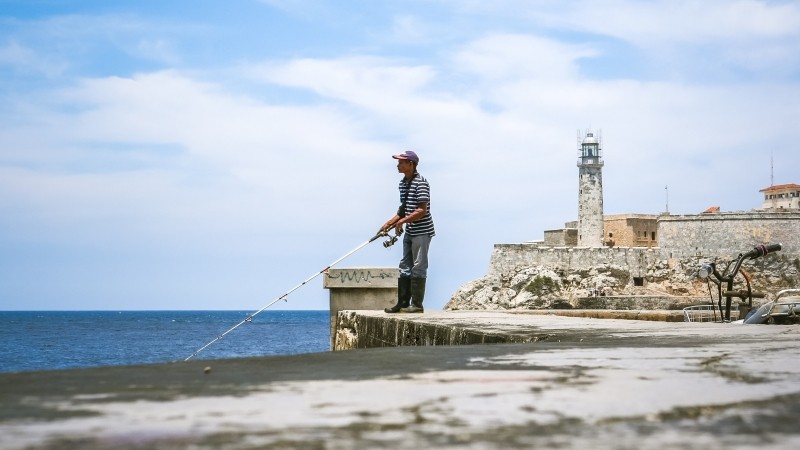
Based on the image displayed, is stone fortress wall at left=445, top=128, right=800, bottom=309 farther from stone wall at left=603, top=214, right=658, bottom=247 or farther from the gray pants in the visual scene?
the gray pants

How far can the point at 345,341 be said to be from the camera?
1113cm

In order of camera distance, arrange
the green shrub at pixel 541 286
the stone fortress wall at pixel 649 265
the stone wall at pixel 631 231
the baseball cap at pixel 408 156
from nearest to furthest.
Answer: the baseball cap at pixel 408 156 < the stone fortress wall at pixel 649 265 < the green shrub at pixel 541 286 < the stone wall at pixel 631 231

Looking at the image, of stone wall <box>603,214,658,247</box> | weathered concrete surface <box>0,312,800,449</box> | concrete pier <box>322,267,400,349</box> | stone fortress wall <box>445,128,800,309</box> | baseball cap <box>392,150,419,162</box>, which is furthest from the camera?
stone wall <box>603,214,658,247</box>

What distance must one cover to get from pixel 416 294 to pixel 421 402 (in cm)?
718

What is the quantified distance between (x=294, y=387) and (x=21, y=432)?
1.01 meters

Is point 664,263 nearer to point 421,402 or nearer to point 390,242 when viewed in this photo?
point 390,242

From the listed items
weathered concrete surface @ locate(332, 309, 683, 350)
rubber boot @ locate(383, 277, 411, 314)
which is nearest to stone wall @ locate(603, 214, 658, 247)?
weathered concrete surface @ locate(332, 309, 683, 350)

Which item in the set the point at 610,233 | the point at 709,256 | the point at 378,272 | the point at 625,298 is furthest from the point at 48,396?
the point at 610,233

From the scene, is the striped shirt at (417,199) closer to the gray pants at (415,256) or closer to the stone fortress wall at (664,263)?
the gray pants at (415,256)

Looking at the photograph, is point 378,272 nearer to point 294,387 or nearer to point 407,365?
point 407,365

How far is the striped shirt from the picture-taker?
31.7ft

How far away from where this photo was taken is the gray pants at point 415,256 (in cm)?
979

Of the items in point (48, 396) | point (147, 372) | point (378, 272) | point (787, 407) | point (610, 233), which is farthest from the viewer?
point (610, 233)

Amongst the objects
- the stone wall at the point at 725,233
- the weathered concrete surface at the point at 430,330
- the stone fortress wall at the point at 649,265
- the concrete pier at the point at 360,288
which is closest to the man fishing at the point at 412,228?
the weathered concrete surface at the point at 430,330
